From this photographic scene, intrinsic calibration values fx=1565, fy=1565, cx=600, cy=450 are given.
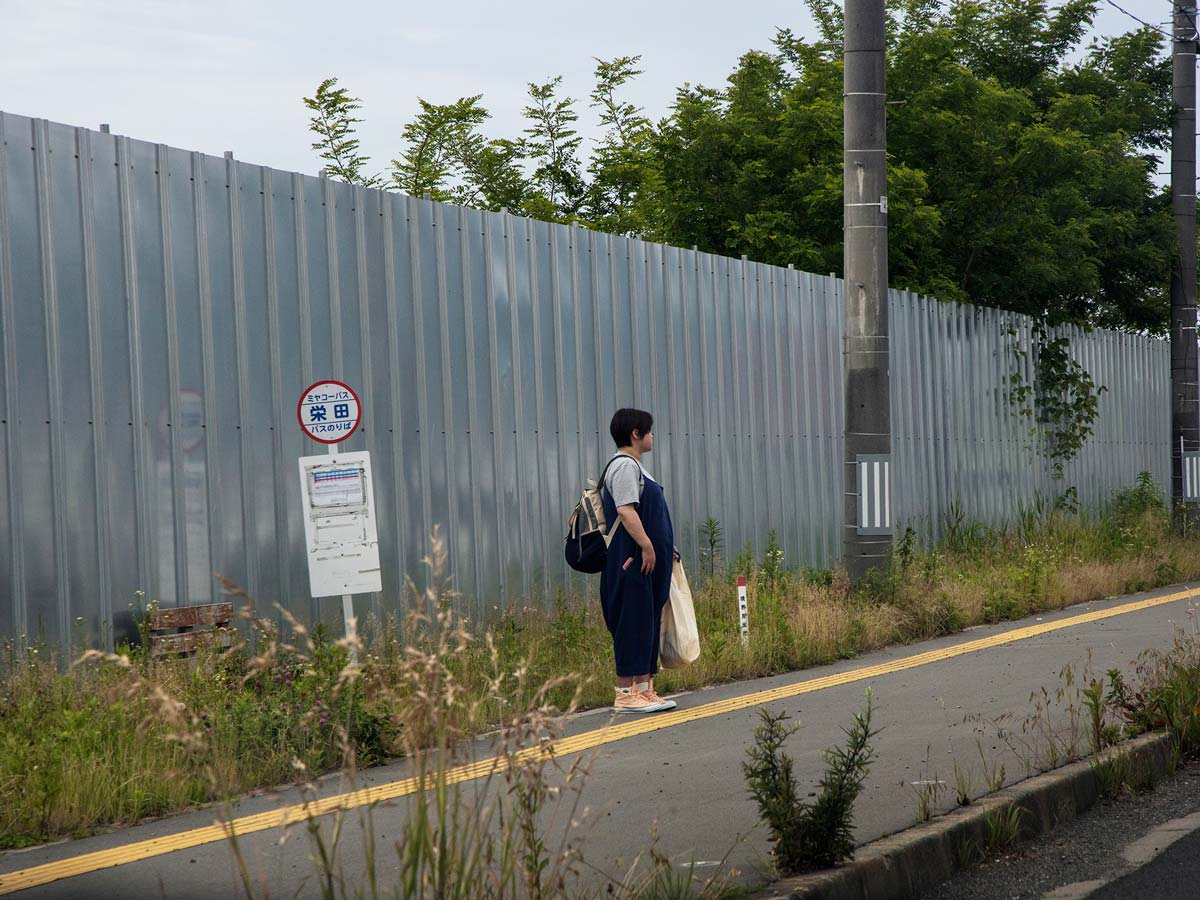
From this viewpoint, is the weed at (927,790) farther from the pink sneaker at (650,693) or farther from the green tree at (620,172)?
the green tree at (620,172)

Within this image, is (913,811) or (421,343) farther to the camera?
(421,343)

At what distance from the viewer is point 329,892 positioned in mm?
3910

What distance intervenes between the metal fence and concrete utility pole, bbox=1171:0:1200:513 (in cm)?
694

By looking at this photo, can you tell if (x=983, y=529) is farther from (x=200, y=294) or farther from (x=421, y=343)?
(x=200, y=294)

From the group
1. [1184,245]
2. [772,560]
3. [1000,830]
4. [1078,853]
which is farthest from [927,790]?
[1184,245]

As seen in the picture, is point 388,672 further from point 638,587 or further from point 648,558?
point 648,558

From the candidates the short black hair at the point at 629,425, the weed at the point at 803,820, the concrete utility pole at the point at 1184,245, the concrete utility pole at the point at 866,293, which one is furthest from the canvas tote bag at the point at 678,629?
the concrete utility pole at the point at 1184,245

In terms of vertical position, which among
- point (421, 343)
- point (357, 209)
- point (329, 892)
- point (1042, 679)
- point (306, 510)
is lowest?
point (1042, 679)

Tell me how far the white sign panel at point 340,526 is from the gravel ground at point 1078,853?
4288 millimetres

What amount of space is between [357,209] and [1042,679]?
18.6ft

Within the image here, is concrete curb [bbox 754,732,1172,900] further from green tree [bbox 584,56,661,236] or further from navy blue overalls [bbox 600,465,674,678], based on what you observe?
green tree [bbox 584,56,661,236]

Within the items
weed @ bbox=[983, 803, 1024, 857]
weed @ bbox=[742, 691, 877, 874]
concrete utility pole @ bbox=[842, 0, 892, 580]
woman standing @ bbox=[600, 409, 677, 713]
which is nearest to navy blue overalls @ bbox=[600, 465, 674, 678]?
woman standing @ bbox=[600, 409, 677, 713]

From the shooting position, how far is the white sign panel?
921 cm

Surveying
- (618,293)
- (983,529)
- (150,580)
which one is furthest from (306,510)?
(983,529)
